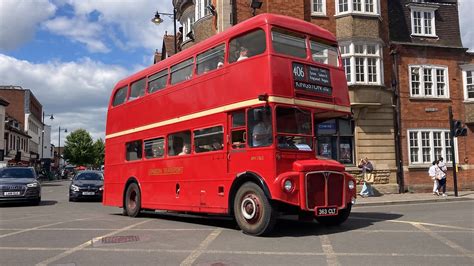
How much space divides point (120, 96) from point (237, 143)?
263 inches

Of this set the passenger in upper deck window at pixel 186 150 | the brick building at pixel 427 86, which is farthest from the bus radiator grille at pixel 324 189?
the brick building at pixel 427 86

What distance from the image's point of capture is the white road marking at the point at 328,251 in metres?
6.84

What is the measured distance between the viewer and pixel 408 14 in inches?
1028

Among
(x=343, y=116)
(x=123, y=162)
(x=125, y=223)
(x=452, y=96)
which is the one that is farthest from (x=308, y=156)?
(x=452, y=96)

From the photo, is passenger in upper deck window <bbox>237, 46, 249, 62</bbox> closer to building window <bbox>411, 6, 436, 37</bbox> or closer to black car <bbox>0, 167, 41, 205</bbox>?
black car <bbox>0, 167, 41, 205</bbox>

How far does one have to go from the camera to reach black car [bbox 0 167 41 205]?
59.4ft

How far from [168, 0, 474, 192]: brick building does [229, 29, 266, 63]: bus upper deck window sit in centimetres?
1171

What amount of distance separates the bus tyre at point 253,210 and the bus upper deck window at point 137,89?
564 centimetres

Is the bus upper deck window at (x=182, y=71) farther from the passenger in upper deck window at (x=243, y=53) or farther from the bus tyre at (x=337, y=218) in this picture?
the bus tyre at (x=337, y=218)

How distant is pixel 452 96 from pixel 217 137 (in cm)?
1922

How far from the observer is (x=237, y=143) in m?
10.0

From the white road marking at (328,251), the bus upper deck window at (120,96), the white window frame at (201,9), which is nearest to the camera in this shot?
the white road marking at (328,251)

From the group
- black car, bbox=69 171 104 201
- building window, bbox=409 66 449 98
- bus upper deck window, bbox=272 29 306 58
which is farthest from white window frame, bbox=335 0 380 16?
black car, bbox=69 171 104 201

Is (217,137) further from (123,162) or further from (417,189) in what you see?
(417,189)
